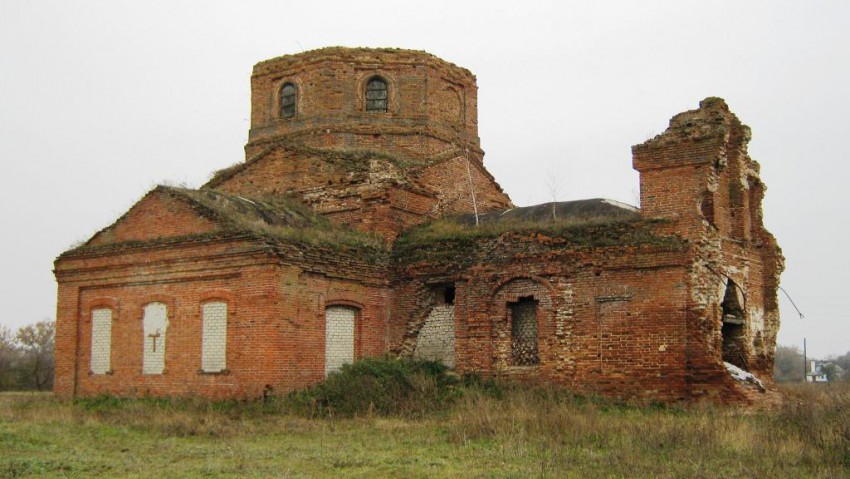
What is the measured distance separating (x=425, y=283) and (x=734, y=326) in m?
6.31

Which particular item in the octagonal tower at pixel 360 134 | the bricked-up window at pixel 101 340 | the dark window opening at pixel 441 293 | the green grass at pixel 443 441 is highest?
the octagonal tower at pixel 360 134

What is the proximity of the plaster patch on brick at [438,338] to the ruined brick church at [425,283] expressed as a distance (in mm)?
33

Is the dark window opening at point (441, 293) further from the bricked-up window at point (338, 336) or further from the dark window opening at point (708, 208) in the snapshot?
the dark window opening at point (708, 208)

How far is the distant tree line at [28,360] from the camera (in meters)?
30.3

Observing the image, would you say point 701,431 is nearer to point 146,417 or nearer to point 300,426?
point 300,426

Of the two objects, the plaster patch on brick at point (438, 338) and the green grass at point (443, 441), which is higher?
the plaster patch on brick at point (438, 338)

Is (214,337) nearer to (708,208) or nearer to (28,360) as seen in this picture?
(708,208)

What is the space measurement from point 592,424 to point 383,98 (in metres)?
12.2

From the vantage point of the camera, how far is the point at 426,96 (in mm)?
22469

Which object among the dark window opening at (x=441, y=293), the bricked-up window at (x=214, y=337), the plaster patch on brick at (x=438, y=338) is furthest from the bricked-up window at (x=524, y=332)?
the bricked-up window at (x=214, y=337)

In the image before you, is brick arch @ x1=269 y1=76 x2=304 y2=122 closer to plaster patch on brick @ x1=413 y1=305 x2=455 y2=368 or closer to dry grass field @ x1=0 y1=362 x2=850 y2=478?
plaster patch on brick @ x1=413 y1=305 x2=455 y2=368

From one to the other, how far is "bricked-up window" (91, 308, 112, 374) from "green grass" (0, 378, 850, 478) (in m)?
2.49

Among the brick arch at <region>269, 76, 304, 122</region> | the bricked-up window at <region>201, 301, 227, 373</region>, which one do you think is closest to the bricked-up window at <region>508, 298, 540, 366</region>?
the bricked-up window at <region>201, 301, 227, 373</region>

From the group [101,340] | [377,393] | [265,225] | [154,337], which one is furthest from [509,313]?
[101,340]
